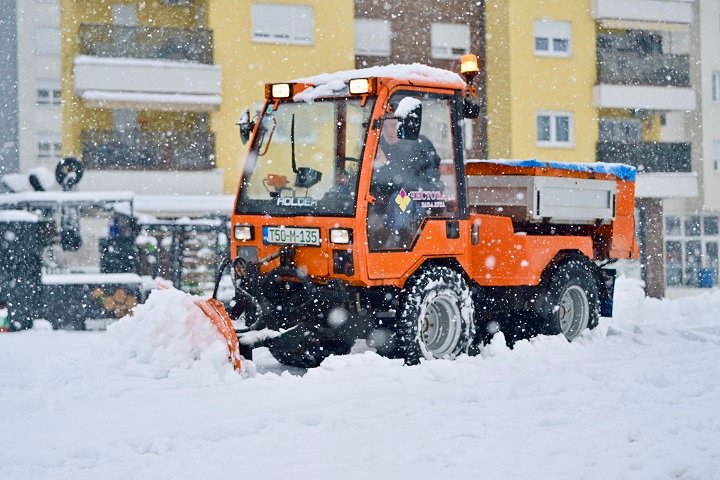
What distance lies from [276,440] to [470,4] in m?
26.0

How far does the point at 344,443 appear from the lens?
607 centimetres

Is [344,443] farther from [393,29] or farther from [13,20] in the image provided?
[13,20]

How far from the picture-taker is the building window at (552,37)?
30.2 metres

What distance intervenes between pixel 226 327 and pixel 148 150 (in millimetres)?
18203

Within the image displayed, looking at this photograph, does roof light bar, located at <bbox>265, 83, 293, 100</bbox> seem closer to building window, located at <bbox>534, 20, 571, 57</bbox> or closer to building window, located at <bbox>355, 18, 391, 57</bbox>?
building window, located at <bbox>355, 18, 391, 57</bbox>

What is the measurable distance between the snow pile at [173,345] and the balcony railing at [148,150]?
57.6ft

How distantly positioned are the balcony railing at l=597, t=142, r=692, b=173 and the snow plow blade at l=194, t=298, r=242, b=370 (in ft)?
74.1

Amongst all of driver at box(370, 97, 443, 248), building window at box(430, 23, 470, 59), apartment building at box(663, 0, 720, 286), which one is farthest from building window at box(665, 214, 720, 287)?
driver at box(370, 97, 443, 248)

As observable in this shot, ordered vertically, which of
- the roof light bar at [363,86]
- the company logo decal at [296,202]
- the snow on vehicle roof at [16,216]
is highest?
the roof light bar at [363,86]

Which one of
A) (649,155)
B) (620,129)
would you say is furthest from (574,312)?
(620,129)

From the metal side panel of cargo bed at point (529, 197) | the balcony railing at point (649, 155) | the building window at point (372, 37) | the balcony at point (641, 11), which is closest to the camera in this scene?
the metal side panel of cargo bed at point (529, 197)

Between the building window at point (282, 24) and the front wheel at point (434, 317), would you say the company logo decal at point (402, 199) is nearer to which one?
the front wheel at point (434, 317)

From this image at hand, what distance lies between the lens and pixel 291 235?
29.8ft

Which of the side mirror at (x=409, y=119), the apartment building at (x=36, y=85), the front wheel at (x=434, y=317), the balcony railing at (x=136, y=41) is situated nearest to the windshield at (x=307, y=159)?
the side mirror at (x=409, y=119)
